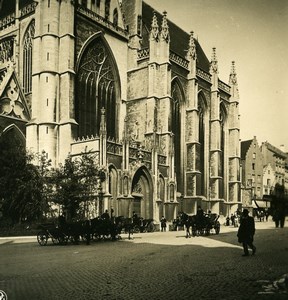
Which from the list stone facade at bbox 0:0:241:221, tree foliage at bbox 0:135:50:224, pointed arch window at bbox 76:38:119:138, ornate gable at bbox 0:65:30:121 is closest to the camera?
tree foliage at bbox 0:135:50:224

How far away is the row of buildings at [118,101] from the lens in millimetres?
28266

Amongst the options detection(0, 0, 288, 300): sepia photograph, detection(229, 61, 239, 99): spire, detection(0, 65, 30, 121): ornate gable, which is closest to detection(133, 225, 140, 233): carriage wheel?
detection(0, 0, 288, 300): sepia photograph

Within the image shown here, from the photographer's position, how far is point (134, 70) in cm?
3578

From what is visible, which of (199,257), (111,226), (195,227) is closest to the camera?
(199,257)

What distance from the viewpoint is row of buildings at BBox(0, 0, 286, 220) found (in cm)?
2827

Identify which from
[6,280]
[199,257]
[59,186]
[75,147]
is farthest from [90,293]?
[75,147]

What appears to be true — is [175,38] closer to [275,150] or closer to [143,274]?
[275,150]

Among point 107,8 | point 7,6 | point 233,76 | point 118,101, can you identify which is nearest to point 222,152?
point 233,76

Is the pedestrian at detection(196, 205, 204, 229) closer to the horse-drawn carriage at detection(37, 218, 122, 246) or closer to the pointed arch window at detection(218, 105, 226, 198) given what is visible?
the horse-drawn carriage at detection(37, 218, 122, 246)

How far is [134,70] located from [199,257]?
25.6 meters

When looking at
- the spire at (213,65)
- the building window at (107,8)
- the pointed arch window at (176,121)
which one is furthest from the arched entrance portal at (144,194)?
the spire at (213,65)

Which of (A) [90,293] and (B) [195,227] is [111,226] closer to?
(B) [195,227]

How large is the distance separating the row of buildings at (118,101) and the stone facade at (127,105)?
81 mm

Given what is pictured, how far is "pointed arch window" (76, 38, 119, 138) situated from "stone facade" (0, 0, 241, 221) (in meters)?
0.08
